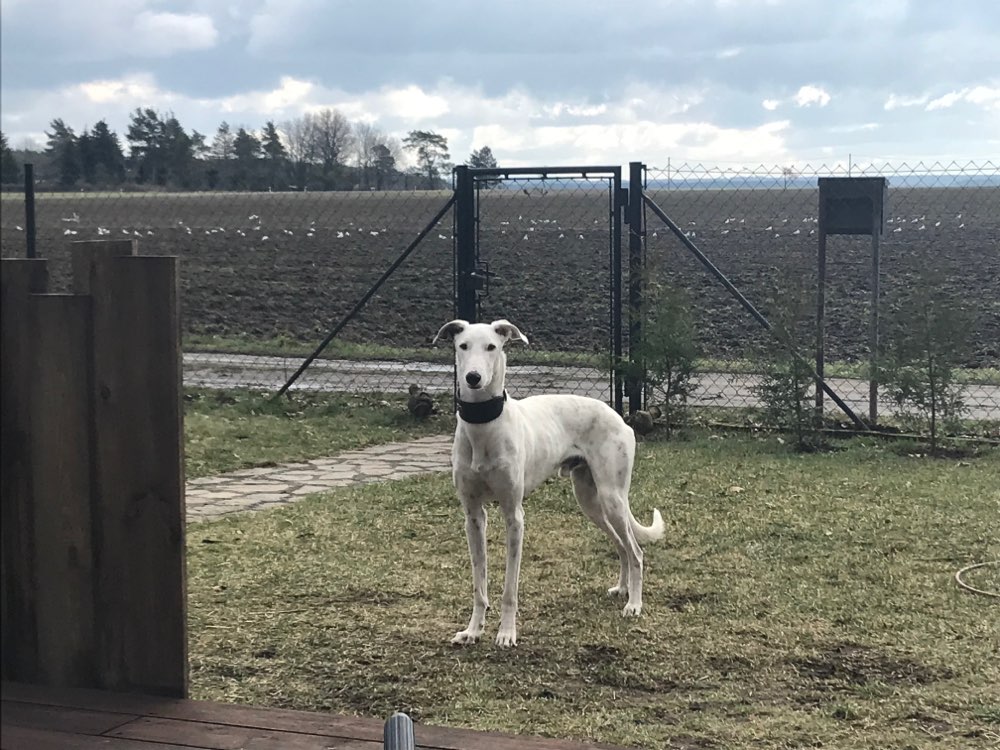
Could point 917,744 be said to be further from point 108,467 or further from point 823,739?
point 108,467

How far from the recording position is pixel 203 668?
4375mm

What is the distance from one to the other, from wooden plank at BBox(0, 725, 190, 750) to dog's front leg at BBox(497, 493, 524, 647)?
187 cm

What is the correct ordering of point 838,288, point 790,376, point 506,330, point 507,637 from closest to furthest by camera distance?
point 507,637, point 506,330, point 790,376, point 838,288

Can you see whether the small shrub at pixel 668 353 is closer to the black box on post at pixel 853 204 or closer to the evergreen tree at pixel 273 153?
the black box on post at pixel 853 204

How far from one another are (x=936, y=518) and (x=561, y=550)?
222 centimetres

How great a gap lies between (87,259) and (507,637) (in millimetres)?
2319

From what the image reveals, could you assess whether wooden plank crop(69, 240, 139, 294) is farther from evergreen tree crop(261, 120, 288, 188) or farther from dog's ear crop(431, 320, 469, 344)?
evergreen tree crop(261, 120, 288, 188)

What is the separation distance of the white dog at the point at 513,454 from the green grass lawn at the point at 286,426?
3.88m

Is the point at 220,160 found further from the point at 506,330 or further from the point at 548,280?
the point at 548,280

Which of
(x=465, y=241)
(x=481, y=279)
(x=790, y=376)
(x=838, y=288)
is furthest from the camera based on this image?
Result: (x=838, y=288)

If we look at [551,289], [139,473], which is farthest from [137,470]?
[551,289]

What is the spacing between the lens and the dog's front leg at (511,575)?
4.75 m

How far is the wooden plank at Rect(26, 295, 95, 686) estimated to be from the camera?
123 inches

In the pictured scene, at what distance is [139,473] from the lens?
10.7 feet
